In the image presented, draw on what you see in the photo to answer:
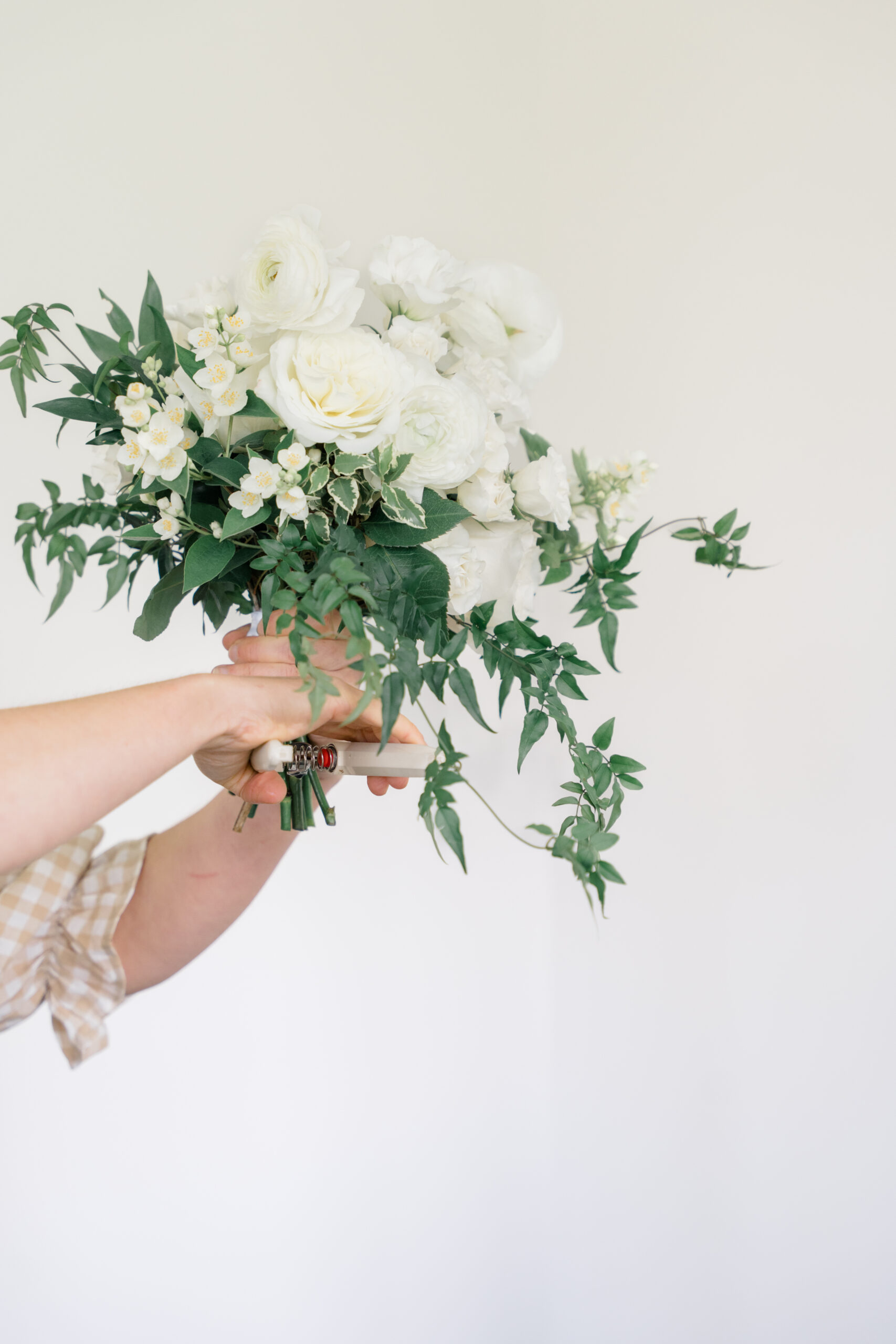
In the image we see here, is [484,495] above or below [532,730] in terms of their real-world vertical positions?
above

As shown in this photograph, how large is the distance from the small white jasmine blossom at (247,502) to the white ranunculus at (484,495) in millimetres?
169

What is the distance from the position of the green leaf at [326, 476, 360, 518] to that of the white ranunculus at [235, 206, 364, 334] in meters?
0.10

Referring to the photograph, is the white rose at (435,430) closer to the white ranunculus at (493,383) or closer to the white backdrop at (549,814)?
the white ranunculus at (493,383)

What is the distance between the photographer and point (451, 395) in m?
0.67

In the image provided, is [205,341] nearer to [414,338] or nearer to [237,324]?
[237,324]

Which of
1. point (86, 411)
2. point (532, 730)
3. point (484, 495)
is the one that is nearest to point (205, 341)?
point (86, 411)

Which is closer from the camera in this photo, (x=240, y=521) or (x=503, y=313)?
(x=240, y=521)

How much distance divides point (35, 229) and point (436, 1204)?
149 cm

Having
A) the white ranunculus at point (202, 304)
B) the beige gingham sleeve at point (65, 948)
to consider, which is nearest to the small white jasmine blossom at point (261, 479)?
the white ranunculus at point (202, 304)

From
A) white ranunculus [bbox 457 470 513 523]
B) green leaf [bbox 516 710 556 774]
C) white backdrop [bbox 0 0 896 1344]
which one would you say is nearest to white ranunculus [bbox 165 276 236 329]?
white ranunculus [bbox 457 470 513 523]

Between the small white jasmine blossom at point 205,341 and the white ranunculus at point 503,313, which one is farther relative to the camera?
the white ranunculus at point 503,313

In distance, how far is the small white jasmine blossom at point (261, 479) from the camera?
2.10 feet

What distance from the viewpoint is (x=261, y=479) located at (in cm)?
64

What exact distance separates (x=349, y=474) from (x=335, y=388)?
2.3 inches
